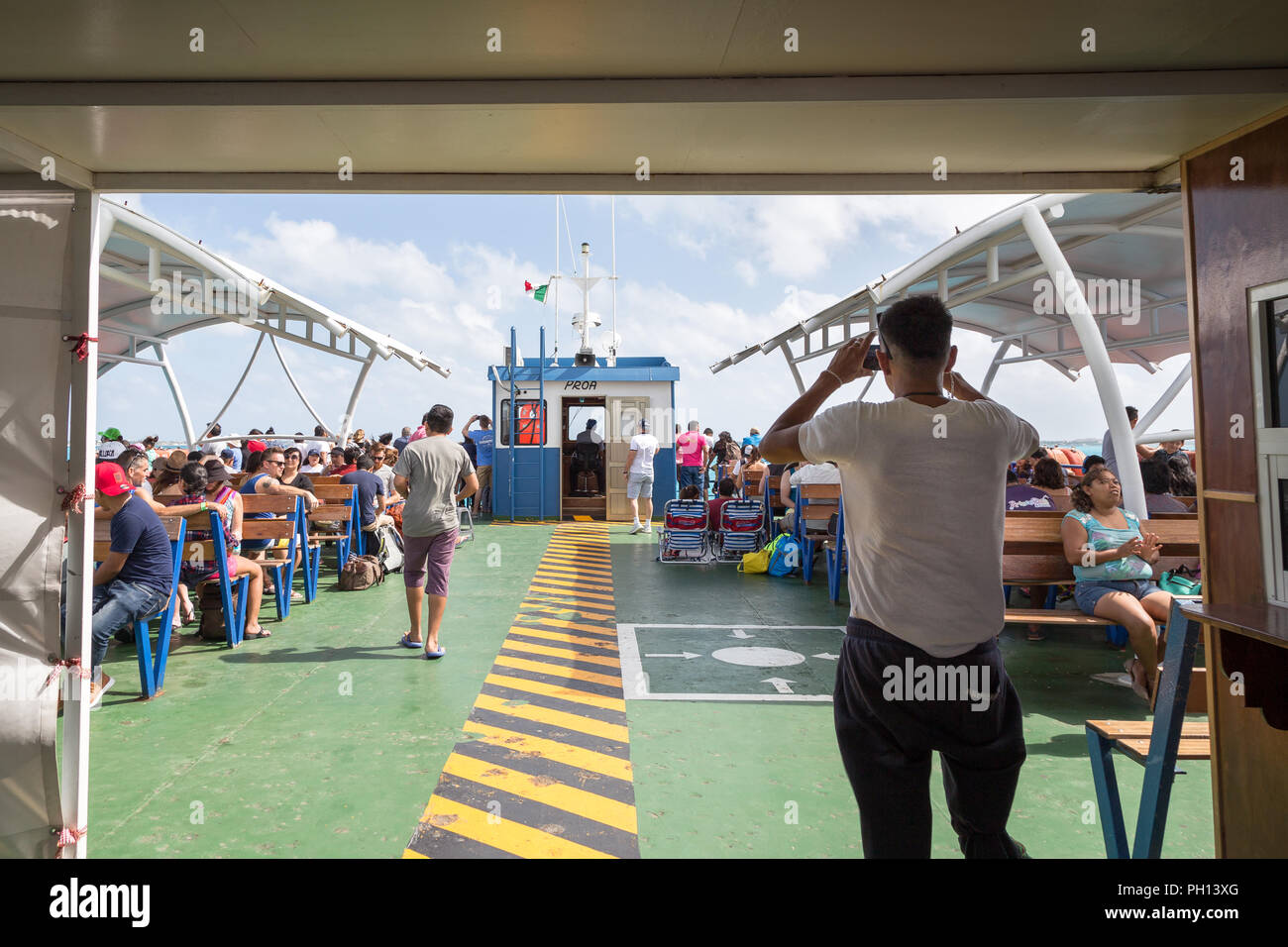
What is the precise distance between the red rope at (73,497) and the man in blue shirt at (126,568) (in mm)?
2306

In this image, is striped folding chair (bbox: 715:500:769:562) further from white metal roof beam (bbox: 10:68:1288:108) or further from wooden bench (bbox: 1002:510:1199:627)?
white metal roof beam (bbox: 10:68:1288:108)

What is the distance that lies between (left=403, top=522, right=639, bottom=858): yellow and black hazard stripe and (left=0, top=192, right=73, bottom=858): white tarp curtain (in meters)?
1.43

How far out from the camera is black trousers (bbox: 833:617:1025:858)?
6.16ft

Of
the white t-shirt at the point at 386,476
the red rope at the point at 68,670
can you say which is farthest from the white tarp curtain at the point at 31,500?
the white t-shirt at the point at 386,476

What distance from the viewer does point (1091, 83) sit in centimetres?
251

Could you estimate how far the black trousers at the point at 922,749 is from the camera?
1.88m

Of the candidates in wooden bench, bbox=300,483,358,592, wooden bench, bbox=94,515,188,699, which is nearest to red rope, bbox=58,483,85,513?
wooden bench, bbox=94,515,188,699

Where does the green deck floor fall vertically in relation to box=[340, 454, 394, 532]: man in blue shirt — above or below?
below

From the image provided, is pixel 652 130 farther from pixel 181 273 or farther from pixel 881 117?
pixel 181 273

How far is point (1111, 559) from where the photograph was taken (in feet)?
17.6

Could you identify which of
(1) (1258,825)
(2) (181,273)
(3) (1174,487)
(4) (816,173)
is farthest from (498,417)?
(1) (1258,825)

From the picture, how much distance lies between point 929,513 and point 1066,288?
23.7ft

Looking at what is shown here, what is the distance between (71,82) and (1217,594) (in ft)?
14.6

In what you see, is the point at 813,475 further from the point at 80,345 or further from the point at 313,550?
the point at 80,345
